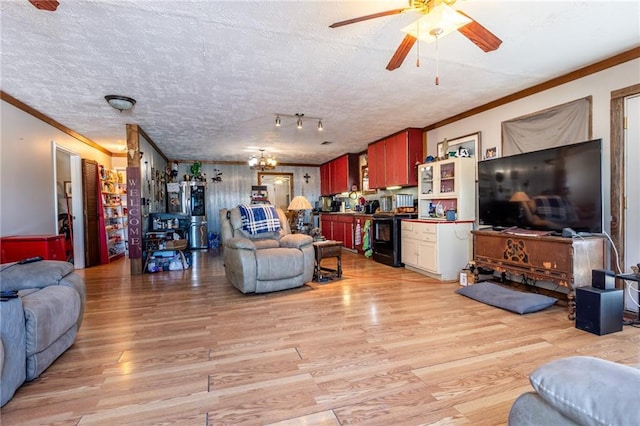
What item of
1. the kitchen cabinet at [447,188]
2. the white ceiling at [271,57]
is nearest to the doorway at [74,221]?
the white ceiling at [271,57]

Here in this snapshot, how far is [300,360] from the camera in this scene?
A: 215cm

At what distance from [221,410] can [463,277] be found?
3429mm

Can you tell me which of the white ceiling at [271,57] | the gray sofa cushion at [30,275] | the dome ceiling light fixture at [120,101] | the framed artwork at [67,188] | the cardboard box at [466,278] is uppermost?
the white ceiling at [271,57]

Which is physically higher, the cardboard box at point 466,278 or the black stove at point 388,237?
the black stove at point 388,237

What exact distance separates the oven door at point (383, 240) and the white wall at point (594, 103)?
1.95 m

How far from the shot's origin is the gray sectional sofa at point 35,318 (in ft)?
5.59

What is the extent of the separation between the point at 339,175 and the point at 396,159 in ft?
9.14

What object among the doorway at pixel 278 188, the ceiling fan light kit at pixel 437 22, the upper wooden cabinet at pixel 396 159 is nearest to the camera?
the ceiling fan light kit at pixel 437 22

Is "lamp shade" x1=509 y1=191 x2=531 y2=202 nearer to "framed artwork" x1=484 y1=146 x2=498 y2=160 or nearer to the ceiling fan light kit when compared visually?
"framed artwork" x1=484 y1=146 x2=498 y2=160

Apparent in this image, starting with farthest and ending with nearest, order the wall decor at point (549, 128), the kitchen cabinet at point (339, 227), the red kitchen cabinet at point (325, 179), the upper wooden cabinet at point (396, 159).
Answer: the red kitchen cabinet at point (325, 179)
the kitchen cabinet at point (339, 227)
the upper wooden cabinet at point (396, 159)
the wall decor at point (549, 128)

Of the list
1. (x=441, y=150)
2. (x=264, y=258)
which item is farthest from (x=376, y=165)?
(x=264, y=258)

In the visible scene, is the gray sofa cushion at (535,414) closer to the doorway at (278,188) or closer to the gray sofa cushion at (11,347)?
the gray sofa cushion at (11,347)

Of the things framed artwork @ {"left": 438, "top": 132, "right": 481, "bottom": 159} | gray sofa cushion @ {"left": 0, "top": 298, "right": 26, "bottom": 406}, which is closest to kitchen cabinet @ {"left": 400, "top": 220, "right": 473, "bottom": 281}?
framed artwork @ {"left": 438, "top": 132, "right": 481, "bottom": 159}

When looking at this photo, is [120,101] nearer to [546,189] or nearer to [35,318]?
[35,318]
